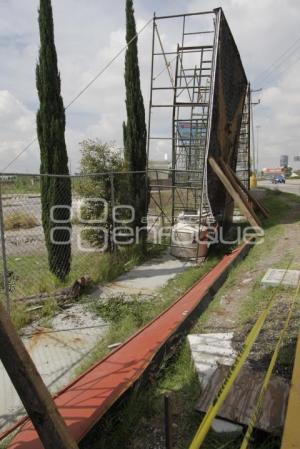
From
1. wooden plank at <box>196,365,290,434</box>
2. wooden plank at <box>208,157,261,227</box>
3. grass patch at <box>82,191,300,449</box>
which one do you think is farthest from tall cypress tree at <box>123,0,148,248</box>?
wooden plank at <box>196,365,290,434</box>

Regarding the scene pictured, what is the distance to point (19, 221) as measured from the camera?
60.0 ft

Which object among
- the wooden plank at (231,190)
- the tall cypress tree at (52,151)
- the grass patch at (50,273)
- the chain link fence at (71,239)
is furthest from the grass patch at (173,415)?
the wooden plank at (231,190)

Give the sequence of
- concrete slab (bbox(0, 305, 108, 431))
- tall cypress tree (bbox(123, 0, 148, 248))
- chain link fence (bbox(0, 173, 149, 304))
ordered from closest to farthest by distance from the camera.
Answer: concrete slab (bbox(0, 305, 108, 431)), chain link fence (bbox(0, 173, 149, 304)), tall cypress tree (bbox(123, 0, 148, 248))

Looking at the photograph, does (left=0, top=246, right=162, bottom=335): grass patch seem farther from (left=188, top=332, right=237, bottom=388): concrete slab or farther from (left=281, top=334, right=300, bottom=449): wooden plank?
(left=281, top=334, right=300, bottom=449): wooden plank

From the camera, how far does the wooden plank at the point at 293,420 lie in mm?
2256

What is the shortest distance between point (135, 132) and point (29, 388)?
9507 mm

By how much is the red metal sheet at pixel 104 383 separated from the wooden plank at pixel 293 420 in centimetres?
139

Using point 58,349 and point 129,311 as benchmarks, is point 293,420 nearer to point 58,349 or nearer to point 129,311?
point 58,349

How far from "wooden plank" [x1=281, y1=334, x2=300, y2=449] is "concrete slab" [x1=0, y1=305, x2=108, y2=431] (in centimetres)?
255

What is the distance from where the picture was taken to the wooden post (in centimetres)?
178

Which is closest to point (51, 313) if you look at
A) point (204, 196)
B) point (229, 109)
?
point (204, 196)

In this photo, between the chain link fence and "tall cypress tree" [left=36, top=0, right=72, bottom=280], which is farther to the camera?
"tall cypress tree" [left=36, top=0, right=72, bottom=280]

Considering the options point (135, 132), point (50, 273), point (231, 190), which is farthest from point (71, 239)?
point (231, 190)

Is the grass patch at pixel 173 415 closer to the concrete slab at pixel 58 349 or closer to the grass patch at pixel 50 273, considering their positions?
the concrete slab at pixel 58 349
